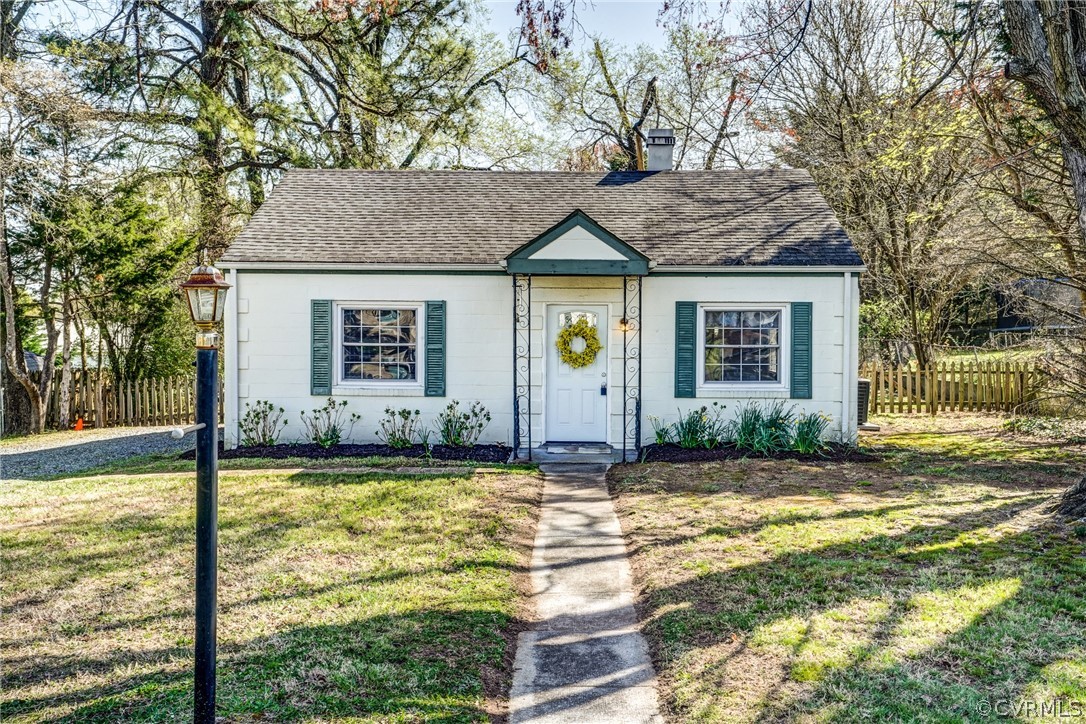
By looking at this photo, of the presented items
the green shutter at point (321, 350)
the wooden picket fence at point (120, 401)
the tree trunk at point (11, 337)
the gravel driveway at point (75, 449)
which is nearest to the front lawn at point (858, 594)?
the green shutter at point (321, 350)

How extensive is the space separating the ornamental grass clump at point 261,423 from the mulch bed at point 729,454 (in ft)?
19.4

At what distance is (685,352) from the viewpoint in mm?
11406

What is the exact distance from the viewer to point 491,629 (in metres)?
4.44

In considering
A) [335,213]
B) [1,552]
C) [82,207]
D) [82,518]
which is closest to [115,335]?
[82,207]

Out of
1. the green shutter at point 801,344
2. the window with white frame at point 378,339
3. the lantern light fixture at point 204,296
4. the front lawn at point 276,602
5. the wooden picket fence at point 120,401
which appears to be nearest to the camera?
the lantern light fixture at point 204,296

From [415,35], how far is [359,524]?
1645 centimetres

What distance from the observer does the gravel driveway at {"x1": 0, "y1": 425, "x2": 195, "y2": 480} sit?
1070 centimetres

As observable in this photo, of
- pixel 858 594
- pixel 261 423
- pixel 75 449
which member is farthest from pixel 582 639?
pixel 75 449

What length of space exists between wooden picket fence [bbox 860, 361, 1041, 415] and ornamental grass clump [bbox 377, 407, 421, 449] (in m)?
10.5

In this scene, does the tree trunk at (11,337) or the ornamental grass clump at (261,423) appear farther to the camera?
the tree trunk at (11,337)

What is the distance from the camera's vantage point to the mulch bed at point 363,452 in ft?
35.2

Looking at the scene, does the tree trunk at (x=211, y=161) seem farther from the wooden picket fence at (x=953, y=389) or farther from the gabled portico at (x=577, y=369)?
the wooden picket fence at (x=953, y=389)

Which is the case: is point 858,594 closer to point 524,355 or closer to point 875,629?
point 875,629

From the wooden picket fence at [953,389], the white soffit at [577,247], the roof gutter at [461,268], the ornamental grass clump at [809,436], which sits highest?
the white soffit at [577,247]
